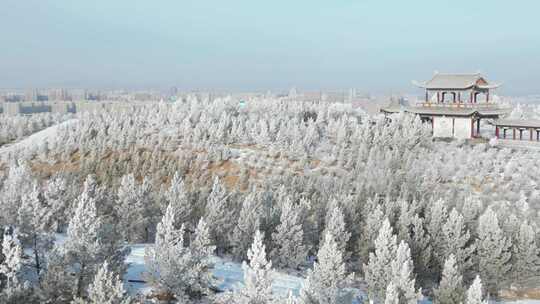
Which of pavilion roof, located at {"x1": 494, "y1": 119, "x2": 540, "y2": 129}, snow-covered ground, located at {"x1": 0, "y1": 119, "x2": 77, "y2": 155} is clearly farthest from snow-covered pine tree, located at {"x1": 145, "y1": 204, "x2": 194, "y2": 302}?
snow-covered ground, located at {"x1": 0, "y1": 119, "x2": 77, "y2": 155}

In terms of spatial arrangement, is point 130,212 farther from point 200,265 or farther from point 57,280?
point 57,280

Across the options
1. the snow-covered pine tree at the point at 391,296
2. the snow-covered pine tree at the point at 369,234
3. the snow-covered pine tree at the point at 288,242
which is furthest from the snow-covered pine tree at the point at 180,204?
the snow-covered pine tree at the point at 391,296

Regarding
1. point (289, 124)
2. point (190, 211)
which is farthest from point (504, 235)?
point (289, 124)

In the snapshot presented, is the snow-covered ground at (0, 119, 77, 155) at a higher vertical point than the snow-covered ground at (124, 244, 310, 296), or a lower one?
higher

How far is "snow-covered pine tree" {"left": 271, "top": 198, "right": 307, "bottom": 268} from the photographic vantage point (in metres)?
31.7

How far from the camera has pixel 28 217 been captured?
24109 mm

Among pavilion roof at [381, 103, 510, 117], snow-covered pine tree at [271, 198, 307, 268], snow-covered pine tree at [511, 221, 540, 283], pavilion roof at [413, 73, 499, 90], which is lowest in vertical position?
snow-covered pine tree at [511, 221, 540, 283]

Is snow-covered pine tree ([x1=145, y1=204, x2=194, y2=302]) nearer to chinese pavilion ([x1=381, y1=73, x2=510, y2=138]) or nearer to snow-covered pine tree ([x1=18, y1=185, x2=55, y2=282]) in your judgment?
snow-covered pine tree ([x1=18, y1=185, x2=55, y2=282])

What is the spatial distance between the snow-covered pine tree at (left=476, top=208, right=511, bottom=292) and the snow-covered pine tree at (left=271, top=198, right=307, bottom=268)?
12.5 meters

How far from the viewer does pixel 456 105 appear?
68.9 meters

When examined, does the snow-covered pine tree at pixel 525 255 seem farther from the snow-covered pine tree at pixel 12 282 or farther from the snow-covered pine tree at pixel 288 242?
the snow-covered pine tree at pixel 12 282

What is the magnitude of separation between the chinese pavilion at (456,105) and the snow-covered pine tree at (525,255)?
3463 centimetres

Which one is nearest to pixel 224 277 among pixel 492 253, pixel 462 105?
pixel 492 253

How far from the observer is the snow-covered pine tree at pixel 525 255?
34969 millimetres
